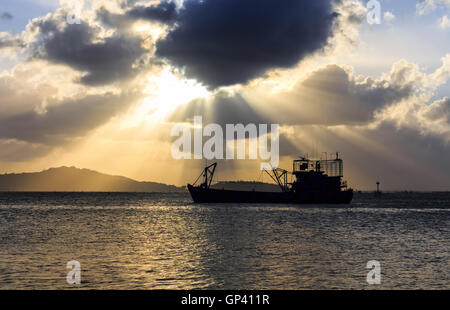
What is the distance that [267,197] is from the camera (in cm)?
14375

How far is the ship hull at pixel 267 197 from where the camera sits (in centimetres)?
13062

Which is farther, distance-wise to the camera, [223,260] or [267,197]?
[267,197]

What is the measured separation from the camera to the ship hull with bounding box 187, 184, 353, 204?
131 meters

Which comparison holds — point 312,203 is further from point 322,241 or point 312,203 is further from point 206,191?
point 322,241

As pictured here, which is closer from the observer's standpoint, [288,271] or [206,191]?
[288,271]

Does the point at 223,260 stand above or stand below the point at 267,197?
below

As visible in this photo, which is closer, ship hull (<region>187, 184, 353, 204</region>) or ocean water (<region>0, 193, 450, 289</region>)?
ocean water (<region>0, 193, 450, 289</region>)

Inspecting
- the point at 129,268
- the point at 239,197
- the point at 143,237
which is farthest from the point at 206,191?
the point at 129,268

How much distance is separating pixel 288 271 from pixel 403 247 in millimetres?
17830

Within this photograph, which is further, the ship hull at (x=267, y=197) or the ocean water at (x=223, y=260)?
the ship hull at (x=267, y=197)
